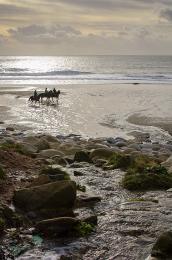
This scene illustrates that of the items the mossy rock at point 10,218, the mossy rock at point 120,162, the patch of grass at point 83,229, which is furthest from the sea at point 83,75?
the patch of grass at point 83,229

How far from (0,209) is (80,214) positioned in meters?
1.53

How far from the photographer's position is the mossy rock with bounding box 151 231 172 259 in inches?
276

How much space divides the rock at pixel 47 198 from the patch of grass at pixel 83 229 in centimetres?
70

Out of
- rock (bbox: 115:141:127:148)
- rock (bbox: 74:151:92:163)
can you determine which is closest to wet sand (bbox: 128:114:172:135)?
rock (bbox: 115:141:127:148)

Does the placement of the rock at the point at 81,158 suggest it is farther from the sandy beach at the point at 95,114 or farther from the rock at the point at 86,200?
the sandy beach at the point at 95,114

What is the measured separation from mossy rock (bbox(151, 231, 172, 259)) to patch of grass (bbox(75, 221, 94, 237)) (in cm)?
131

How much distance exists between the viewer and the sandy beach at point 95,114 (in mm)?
24906

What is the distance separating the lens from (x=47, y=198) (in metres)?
8.89

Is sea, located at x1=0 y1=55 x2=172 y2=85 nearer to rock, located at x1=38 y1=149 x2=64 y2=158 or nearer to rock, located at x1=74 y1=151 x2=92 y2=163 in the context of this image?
rock, located at x1=38 y1=149 x2=64 y2=158

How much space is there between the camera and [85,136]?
22.7 m

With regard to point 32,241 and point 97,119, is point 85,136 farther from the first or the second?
point 32,241

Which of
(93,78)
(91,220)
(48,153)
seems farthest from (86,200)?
(93,78)

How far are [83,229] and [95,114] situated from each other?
22362 millimetres

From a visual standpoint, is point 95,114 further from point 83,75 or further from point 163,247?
point 83,75
